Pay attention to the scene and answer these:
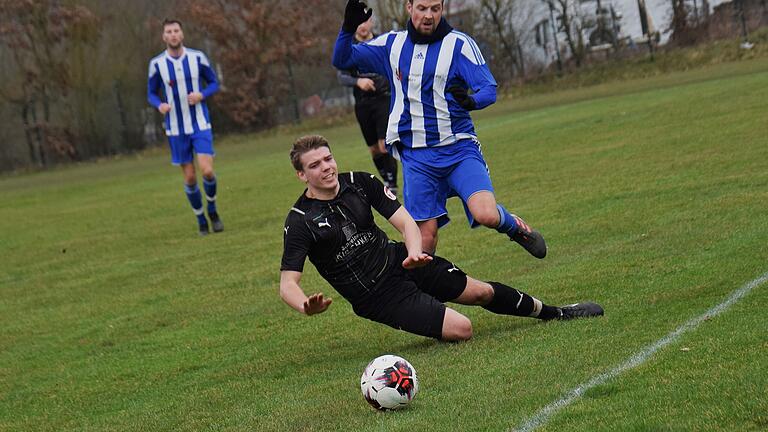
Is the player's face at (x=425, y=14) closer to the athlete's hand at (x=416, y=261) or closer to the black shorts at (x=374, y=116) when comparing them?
the athlete's hand at (x=416, y=261)

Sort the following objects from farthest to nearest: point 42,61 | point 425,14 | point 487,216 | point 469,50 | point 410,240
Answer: point 42,61 < point 469,50 < point 425,14 < point 487,216 < point 410,240

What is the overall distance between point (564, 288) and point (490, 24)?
30.3 metres

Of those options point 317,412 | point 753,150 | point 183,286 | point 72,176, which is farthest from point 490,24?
point 317,412

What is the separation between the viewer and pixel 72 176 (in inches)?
1307

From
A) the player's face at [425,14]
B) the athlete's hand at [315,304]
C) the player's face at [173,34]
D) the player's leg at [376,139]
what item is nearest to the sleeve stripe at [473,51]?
the player's face at [425,14]

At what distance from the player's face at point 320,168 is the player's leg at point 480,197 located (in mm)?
1489

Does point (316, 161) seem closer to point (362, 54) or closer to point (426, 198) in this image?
point (426, 198)

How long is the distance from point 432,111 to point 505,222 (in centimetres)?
94

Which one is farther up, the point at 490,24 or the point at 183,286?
the point at 490,24

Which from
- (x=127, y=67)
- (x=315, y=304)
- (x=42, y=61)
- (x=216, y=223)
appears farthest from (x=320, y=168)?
(x=127, y=67)

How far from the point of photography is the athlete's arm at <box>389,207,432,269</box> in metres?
5.97

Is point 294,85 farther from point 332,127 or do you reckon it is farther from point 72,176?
point 72,176

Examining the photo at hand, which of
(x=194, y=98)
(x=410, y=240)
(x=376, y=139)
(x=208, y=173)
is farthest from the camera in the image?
(x=376, y=139)

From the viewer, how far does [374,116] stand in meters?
15.1
